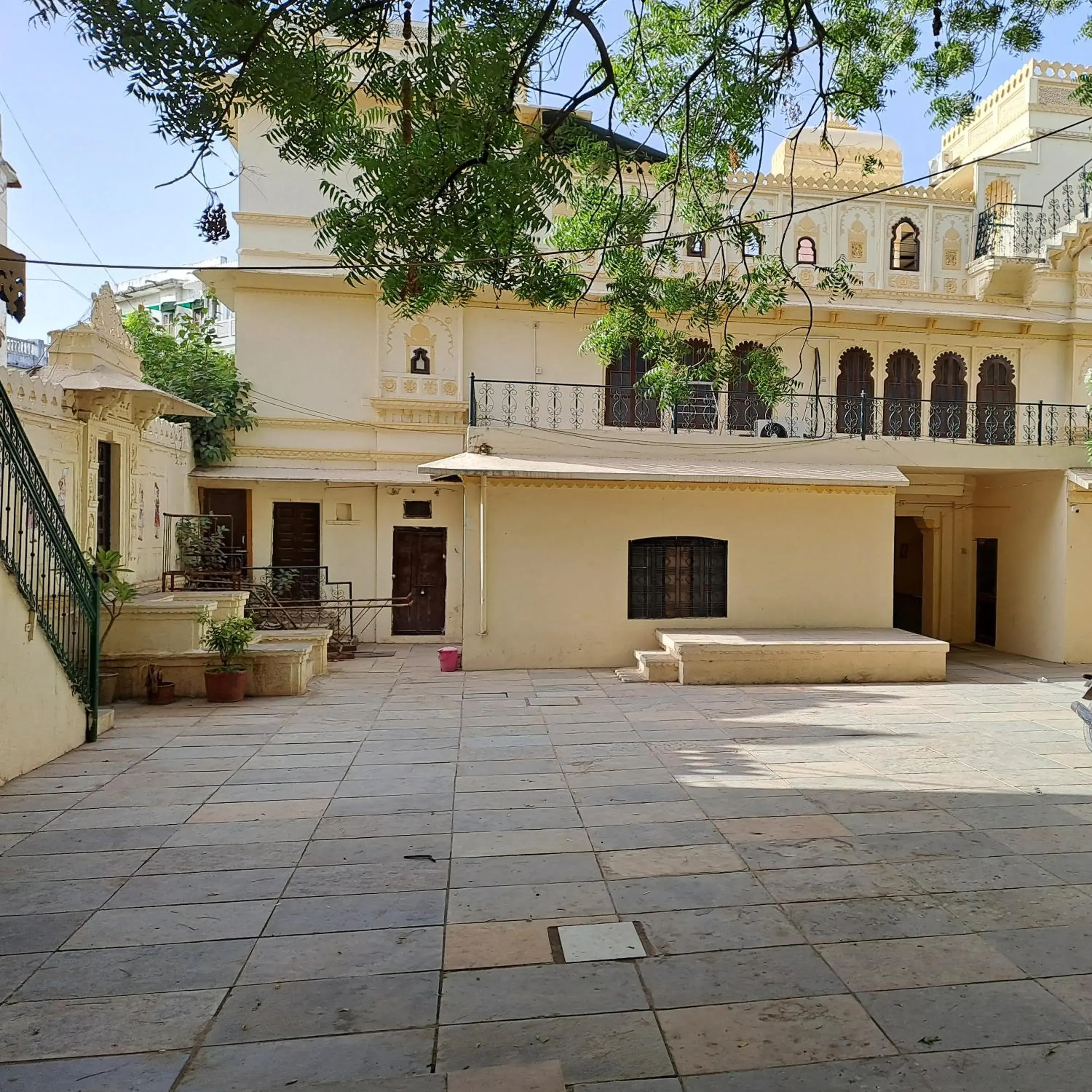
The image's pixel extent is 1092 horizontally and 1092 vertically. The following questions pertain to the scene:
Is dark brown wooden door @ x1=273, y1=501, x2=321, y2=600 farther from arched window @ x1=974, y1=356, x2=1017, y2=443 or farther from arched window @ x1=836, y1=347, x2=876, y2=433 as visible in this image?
arched window @ x1=974, y1=356, x2=1017, y2=443

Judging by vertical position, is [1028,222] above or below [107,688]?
above

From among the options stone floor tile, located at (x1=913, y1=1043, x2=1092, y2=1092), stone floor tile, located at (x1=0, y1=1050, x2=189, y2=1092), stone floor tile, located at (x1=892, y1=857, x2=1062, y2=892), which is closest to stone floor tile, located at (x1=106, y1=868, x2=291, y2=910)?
stone floor tile, located at (x1=0, y1=1050, x2=189, y2=1092)

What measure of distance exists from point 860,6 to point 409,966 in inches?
283

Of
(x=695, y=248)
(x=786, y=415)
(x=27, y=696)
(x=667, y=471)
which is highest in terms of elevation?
(x=695, y=248)

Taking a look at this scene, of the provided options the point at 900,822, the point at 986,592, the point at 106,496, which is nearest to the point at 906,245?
the point at 986,592

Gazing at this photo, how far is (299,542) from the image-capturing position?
15391 millimetres

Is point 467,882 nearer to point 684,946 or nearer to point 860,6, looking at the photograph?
point 684,946

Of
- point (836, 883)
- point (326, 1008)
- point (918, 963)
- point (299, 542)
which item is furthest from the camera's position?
point (299, 542)

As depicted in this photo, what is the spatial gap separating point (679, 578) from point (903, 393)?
7.08 metres

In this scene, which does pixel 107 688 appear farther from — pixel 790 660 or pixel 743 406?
pixel 743 406

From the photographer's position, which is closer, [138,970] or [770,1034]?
[770,1034]

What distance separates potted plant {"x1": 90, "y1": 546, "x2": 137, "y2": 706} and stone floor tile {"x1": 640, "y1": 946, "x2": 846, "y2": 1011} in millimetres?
7715

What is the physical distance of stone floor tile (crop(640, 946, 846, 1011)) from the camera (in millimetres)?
3385

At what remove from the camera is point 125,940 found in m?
3.87
